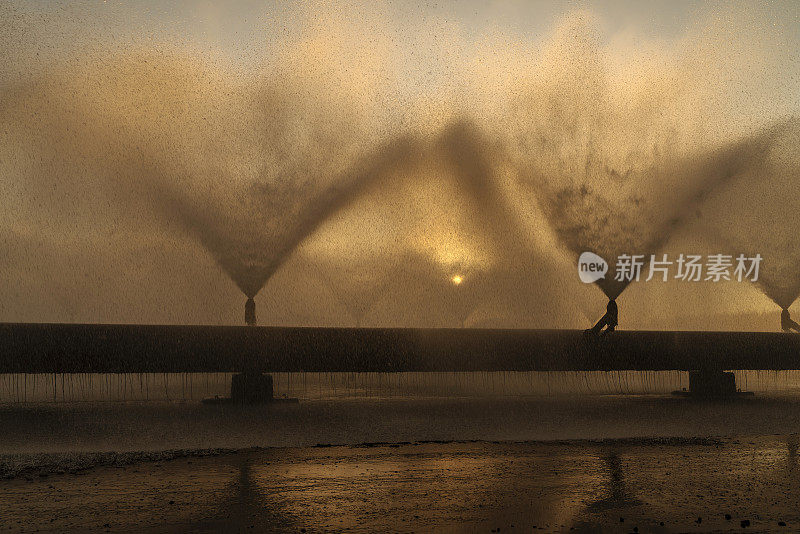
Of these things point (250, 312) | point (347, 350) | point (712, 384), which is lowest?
point (712, 384)

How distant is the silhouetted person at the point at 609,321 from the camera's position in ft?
143

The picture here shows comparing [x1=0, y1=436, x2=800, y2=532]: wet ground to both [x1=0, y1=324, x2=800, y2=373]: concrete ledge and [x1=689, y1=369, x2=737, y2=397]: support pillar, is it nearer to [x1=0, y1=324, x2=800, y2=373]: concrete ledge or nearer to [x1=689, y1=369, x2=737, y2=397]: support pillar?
[x1=0, y1=324, x2=800, y2=373]: concrete ledge

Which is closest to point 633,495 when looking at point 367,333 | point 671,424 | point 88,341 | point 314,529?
→ point 314,529

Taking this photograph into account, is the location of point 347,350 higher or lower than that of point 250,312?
lower

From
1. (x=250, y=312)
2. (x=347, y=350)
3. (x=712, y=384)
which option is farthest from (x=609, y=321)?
(x=250, y=312)

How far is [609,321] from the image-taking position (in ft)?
145

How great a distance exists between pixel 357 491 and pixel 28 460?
9613 mm

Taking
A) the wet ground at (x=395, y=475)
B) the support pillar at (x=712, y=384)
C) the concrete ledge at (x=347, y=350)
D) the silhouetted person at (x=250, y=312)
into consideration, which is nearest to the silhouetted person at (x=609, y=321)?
the concrete ledge at (x=347, y=350)

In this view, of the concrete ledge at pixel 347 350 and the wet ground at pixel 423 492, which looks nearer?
the wet ground at pixel 423 492

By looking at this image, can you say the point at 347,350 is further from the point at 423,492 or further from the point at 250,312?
the point at 423,492

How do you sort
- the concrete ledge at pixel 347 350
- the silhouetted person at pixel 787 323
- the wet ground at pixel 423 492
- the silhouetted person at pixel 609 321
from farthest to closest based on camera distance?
the silhouetted person at pixel 787 323
the silhouetted person at pixel 609 321
the concrete ledge at pixel 347 350
the wet ground at pixel 423 492

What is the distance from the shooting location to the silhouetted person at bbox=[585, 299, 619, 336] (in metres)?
43.6

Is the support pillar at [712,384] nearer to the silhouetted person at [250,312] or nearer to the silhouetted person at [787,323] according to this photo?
the silhouetted person at [787,323]

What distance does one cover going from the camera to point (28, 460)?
58.7 ft
